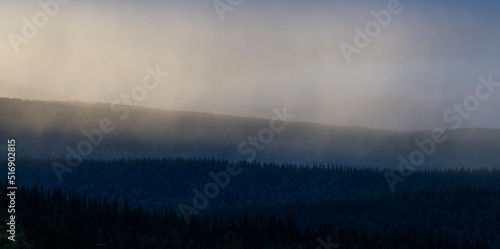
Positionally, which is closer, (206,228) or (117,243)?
(117,243)

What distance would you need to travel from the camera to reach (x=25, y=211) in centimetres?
17188

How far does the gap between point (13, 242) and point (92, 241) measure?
222 feet

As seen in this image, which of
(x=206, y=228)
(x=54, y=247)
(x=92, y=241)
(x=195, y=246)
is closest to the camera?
(x=54, y=247)

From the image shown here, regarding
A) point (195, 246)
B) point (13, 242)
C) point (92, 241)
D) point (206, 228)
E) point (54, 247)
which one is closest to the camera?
point (13, 242)

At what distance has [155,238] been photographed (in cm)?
17388

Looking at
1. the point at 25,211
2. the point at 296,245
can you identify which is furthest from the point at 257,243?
the point at 25,211

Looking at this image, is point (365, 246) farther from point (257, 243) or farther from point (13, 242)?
point (13, 242)

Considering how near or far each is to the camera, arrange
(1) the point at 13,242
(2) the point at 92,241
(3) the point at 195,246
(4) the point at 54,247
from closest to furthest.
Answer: (1) the point at 13,242 → (4) the point at 54,247 → (2) the point at 92,241 → (3) the point at 195,246

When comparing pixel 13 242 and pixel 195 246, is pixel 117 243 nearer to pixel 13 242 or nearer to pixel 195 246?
pixel 195 246

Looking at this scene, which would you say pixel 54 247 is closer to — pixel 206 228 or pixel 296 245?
pixel 206 228

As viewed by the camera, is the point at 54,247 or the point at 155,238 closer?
the point at 54,247

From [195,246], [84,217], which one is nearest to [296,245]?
[195,246]

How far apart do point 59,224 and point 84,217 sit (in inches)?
759

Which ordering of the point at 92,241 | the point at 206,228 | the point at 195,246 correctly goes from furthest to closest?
the point at 206,228, the point at 195,246, the point at 92,241
